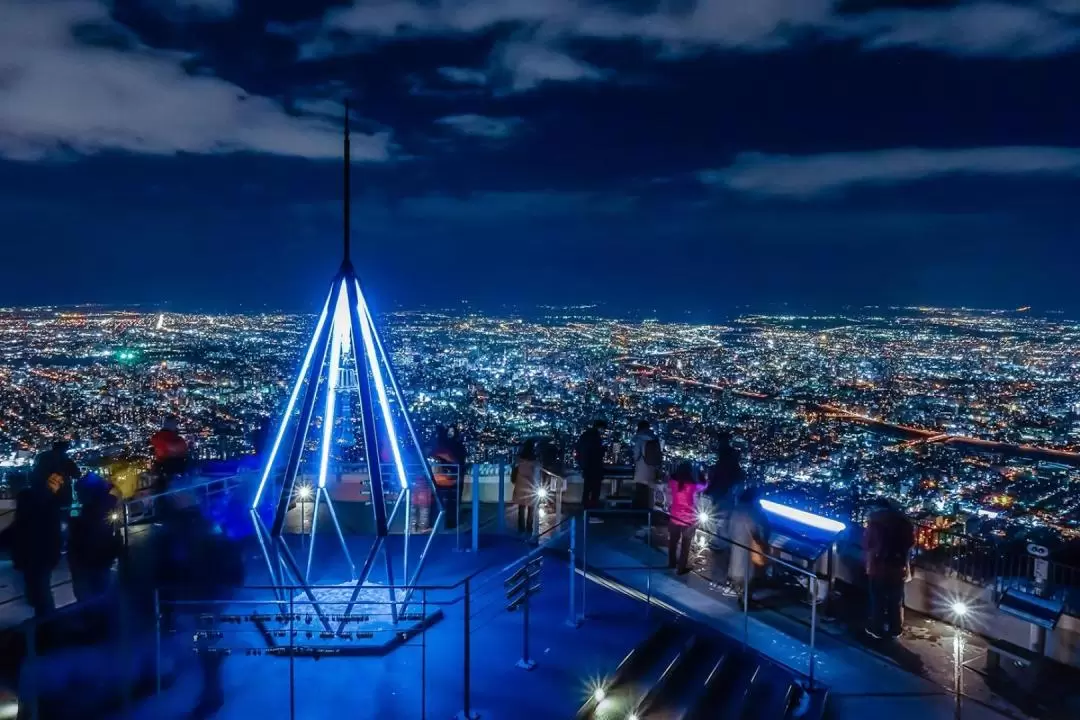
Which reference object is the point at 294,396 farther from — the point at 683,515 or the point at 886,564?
the point at 886,564

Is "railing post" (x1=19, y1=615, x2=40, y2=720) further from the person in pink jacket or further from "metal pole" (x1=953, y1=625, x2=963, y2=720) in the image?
"metal pole" (x1=953, y1=625, x2=963, y2=720)

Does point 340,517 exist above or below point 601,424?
below

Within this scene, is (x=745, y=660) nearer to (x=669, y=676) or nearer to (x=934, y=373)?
(x=669, y=676)

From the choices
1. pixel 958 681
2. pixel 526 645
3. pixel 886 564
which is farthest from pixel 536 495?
pixel 958 681

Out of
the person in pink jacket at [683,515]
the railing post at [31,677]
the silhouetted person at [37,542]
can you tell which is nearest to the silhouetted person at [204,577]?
the railing post at [31,677]

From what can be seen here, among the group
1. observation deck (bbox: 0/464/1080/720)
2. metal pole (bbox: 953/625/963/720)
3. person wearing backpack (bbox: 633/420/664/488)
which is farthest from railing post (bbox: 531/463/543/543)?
metal pole (bbox: 953/625/963/720)

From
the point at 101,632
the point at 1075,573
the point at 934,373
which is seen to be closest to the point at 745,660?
the point at 1075,573
